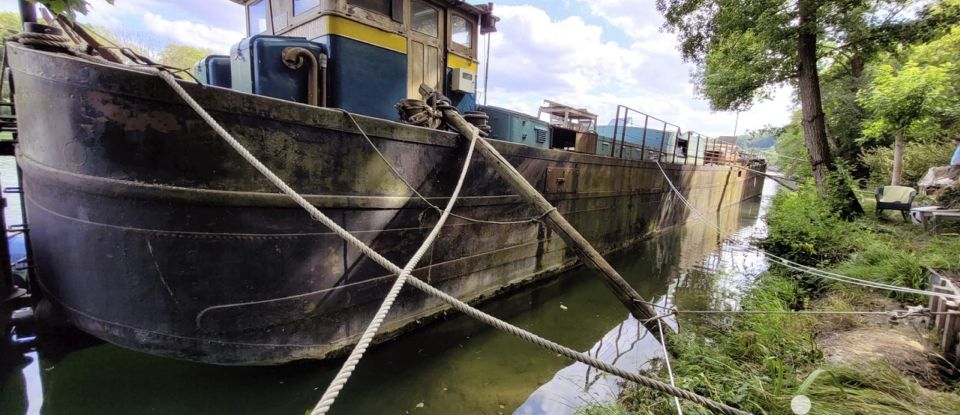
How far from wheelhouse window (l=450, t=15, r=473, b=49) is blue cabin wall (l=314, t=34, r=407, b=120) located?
1.07m

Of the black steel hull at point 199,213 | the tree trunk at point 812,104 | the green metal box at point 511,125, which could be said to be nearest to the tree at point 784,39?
the tree trunk at point 812,104

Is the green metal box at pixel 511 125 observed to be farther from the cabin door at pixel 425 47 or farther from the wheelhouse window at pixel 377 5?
the wheelhouse window at pixel 377 5

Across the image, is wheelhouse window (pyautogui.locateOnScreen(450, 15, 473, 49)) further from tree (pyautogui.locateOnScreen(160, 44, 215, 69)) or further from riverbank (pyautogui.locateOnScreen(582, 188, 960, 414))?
tree (pyautogui.locateOnScreen(160, 44, 215, 69))

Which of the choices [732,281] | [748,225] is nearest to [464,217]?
[732,281]

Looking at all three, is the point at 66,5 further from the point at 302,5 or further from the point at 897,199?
the point at 897,199

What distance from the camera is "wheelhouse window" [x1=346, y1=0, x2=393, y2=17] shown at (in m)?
4.07

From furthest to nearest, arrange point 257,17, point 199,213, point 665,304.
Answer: point 665,304 → point 257,17 → point 199,213

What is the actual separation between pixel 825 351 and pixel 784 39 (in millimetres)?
7449

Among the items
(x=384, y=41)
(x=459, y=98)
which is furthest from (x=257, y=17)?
(x=459, y=98)

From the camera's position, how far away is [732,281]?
22.3ft

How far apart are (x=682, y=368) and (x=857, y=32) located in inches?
346

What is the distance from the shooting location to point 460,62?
528 centimetres

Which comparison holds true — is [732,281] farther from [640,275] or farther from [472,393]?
[472,393]

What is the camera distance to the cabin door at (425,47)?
4.61m
